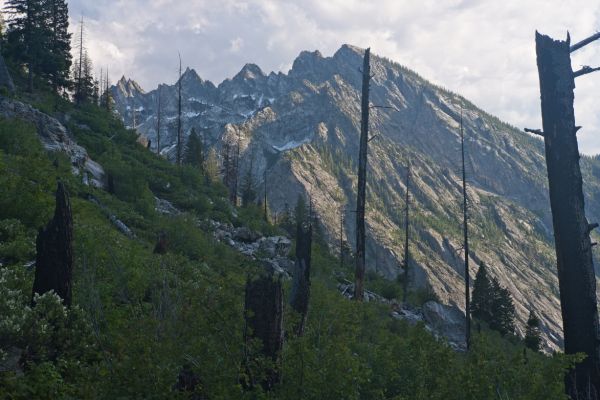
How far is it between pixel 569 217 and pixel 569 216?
15 mm

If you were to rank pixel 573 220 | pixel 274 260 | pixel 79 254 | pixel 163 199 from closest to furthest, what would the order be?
pixel 573 220 → pixel 79 254 → pixel 274 260 → pixel 163 199

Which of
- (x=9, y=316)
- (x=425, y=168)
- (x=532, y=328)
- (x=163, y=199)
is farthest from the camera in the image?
(x=425, y=168)

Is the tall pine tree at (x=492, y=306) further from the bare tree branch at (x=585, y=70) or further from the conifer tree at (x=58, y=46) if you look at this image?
the conifer tree at (x=58, y=46)

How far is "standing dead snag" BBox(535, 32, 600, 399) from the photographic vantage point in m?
6.35

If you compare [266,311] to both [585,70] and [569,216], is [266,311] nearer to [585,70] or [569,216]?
[569,216]

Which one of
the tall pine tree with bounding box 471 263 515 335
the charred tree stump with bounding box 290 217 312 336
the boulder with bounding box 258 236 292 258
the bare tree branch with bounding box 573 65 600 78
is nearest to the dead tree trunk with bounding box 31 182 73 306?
the charred tree stump with bounding box 290 217 312 336

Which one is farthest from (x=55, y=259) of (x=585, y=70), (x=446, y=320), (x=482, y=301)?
(x=482, y=301)

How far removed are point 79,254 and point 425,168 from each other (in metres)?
195

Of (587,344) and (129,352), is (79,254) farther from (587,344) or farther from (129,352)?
(587,344)

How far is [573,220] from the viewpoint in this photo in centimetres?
674

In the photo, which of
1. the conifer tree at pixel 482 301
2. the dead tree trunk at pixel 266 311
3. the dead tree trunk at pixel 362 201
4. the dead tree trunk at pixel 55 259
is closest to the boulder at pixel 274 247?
the dead tree trunk at pixel 362 201

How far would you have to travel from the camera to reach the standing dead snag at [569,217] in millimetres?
6352

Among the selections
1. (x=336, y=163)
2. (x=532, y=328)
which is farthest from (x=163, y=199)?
(x=336, y=163)

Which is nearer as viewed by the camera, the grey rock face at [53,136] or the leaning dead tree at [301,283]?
the leaning dead tree at [301,283]
